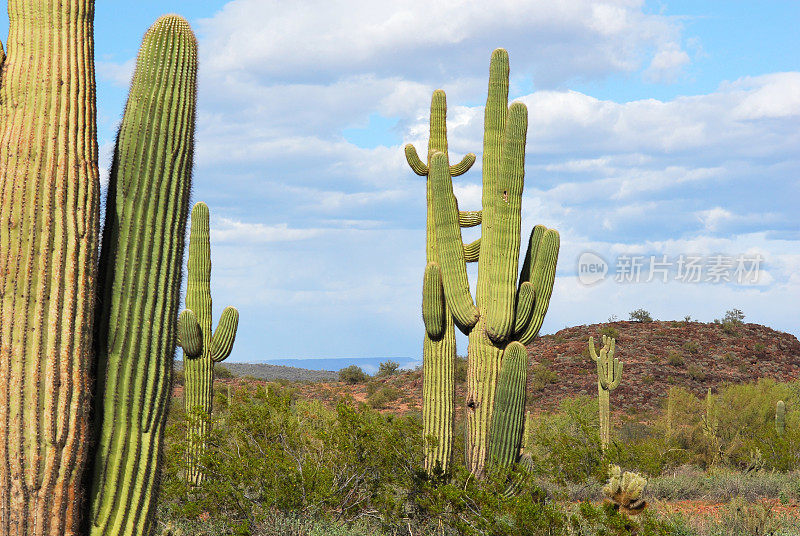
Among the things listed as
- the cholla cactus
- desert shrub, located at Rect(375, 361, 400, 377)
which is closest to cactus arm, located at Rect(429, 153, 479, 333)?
the cholla cactus

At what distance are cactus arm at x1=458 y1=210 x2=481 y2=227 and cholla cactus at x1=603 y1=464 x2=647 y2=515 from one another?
15.2 ft

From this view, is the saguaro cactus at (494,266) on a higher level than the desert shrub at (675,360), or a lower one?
higher

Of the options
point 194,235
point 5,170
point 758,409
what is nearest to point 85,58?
point 5,170

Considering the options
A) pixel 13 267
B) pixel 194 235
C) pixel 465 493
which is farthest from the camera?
pixel 194 235

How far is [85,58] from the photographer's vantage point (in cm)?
438

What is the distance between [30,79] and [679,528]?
729cm

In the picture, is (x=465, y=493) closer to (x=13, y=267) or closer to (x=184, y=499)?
(x=184, y=499)

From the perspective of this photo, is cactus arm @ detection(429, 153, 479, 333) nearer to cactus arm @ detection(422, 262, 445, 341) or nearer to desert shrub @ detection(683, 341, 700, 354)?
cactus arm @ detection(422, 262, 445, 341)

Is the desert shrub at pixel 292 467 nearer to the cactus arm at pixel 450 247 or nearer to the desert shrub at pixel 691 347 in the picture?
the cactus arm at pixel 450 247

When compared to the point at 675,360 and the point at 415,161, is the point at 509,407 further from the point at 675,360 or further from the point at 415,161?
the point at 675,360

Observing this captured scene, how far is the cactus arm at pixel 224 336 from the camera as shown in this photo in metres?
11.3

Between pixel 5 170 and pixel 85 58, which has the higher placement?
pixel 85 58

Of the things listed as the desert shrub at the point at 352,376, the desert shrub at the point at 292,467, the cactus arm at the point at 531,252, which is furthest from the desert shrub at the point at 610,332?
the desert shrub at the point at 292,467

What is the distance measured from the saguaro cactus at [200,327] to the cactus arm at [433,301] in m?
3.41
